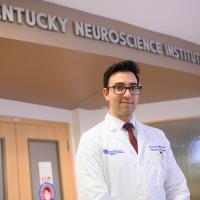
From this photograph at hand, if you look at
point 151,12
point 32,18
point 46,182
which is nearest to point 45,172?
point 46,182

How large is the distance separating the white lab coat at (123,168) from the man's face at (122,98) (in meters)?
0.05

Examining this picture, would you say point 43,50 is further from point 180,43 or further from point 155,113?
point 155,113

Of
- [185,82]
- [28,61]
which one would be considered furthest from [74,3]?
[185,82]

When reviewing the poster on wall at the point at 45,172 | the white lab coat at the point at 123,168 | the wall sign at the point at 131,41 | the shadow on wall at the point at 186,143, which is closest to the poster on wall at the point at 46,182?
the poster on wall at the point at 45,172

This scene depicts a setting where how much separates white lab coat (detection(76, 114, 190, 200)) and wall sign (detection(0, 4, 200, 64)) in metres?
0.97

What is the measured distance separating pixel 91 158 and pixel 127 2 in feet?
4.49

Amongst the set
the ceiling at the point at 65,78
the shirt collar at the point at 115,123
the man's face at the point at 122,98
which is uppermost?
the ceiling at the point at 65,78

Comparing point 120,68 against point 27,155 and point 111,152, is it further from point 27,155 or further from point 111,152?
point 27,155

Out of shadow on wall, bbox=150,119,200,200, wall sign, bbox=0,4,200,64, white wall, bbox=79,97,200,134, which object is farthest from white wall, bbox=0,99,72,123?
wall sign, bbox=0,4,200,64

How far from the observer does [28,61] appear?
2350mm

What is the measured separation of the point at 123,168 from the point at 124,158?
0.04 m

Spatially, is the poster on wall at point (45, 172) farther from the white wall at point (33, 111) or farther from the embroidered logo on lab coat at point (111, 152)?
the embroidered logo on lab coat at point (111, 152)

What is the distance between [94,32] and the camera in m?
2.43

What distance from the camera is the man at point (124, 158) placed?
1.31 m
